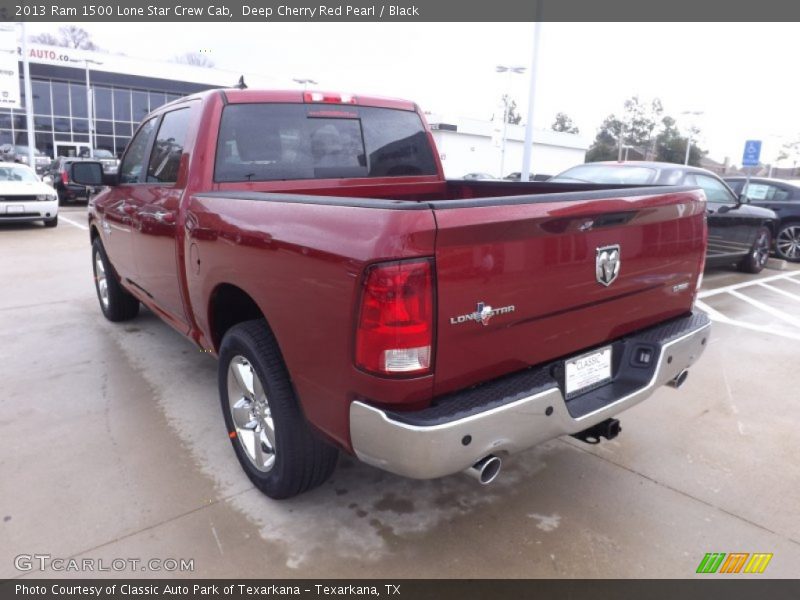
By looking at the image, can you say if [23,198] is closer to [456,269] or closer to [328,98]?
[328,98]

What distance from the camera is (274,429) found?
260 centimetres

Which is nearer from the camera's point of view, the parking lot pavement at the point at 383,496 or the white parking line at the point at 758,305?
the parking lot pavement at the point at 383,496

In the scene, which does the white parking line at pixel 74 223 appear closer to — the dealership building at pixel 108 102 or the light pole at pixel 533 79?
the light pole at pixel 533 79

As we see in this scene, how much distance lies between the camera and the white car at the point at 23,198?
476 inches

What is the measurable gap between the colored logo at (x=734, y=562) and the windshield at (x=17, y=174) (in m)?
14.4

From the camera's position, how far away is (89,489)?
9.59 feet

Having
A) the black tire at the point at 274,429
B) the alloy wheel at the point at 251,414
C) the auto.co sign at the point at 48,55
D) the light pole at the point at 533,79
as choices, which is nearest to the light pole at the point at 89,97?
the auto.co sign at the point at 48,55

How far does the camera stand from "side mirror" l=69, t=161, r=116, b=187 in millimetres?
4523

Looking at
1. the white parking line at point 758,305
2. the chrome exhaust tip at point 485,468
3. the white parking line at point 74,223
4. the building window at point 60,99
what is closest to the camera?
the chrome exhaust tip at point 485,468

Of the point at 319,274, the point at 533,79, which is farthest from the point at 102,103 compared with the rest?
the point at 319,274

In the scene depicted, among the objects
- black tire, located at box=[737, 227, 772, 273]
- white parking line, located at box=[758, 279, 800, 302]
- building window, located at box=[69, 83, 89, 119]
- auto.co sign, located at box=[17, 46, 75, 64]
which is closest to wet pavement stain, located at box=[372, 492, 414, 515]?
white parking line, located at box=[758, 279, 800, 302]

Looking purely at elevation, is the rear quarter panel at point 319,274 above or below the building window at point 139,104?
below
